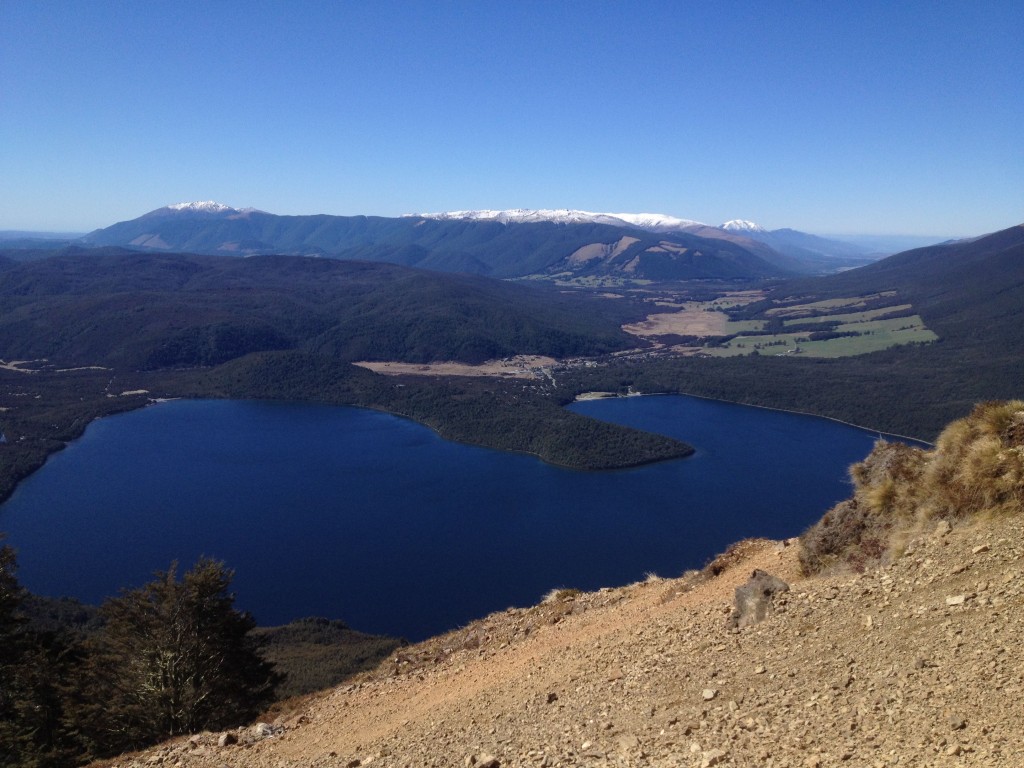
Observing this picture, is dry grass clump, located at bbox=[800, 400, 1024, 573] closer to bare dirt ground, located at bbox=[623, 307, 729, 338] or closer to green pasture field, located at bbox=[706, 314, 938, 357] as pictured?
green pasture field, located at bbox=[706, 314, 938, 357]

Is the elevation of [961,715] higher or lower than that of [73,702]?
higher

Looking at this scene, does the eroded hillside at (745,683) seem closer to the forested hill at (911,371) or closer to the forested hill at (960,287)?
the forested hill at (911,371)

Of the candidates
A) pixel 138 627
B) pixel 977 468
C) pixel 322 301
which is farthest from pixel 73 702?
pixel 322 301

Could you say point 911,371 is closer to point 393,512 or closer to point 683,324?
point 393,512

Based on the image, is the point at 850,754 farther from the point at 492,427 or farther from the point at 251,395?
the point at 251,395

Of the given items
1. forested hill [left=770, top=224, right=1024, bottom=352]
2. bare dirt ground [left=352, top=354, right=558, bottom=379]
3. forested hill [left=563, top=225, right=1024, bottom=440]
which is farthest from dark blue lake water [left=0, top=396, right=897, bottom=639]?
forested hill [left=770, top=224, right=1024, bottom=352]

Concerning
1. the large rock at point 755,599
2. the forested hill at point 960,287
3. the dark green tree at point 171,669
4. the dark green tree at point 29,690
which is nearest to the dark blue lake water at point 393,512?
the dark green tree at point 171,669

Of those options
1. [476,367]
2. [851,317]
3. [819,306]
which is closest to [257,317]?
[476,367]
